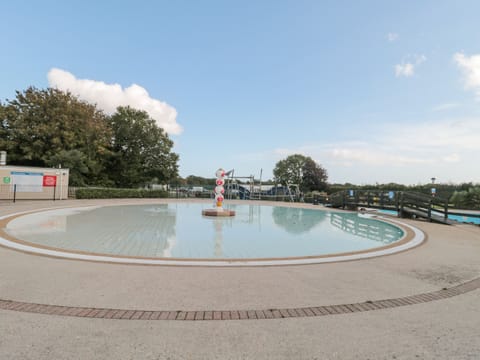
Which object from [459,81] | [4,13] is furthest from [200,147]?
[459,81]

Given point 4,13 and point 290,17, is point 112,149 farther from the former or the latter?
point 290,17

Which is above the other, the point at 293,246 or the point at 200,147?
the point at 200,147

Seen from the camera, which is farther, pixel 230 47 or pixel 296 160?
pixel 296 160

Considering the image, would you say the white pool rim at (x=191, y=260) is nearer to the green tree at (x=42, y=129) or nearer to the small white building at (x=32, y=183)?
the small white building at (x=32, y=183)

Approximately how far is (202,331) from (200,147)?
91.3 feet

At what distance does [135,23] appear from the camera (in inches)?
588

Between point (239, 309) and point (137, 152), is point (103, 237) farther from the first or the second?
point (137, 152)

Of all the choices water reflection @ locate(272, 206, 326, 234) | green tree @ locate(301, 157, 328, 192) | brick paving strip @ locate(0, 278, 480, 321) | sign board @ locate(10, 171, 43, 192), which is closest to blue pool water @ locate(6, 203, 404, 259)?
water reflection @ locate(272, 206, 326, 234)

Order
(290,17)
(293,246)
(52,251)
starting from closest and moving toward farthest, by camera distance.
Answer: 1. (52,251)
2. (293,246)
3. (290,17)

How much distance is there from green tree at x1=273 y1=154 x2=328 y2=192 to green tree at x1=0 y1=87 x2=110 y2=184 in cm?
3078

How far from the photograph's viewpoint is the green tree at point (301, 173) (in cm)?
4788

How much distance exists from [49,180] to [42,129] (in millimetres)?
7852

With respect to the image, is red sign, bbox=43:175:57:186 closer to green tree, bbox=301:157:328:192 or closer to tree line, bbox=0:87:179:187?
tree line, bbox=0:87:179:187

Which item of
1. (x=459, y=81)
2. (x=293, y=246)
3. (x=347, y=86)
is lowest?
(x=293, y=246)
